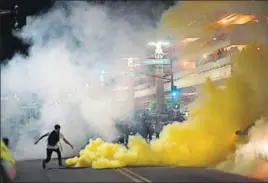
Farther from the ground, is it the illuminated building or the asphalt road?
the illuminated building

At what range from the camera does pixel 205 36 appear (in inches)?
1332

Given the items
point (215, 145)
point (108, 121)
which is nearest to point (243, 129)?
point (215, 145)

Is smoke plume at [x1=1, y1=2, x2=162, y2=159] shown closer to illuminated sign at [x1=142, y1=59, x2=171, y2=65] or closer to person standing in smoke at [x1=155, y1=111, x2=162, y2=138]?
person standing in smoke at [x1=155, y1=111, x2=162, y2=138]

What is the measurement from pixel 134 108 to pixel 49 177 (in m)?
11.2

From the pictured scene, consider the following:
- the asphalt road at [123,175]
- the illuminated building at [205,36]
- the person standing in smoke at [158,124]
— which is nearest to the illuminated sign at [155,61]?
the illuminated building at [205,36]

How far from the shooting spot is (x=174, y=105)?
146ft

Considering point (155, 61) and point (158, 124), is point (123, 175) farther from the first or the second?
point (155, 61)

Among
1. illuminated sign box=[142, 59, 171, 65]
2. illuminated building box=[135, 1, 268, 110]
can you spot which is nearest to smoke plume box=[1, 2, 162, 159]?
illuminated building box=[135, 1, 268, 110]

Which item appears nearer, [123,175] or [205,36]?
[123,175]

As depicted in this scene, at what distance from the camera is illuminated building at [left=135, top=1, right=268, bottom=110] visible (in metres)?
19.2

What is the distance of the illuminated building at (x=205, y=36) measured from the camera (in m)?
19.2

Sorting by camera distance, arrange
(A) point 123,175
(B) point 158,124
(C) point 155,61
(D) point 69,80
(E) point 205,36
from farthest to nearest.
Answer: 1. (C) point 155,61
2. (E) point 205,36
3. (B) point 158,124
4. (D) point 69,80
5. (A) point 123,175

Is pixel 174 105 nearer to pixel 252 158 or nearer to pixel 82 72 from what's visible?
pixel 82 72

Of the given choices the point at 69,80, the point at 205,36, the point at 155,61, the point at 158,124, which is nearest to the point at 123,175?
the point at 69,80
